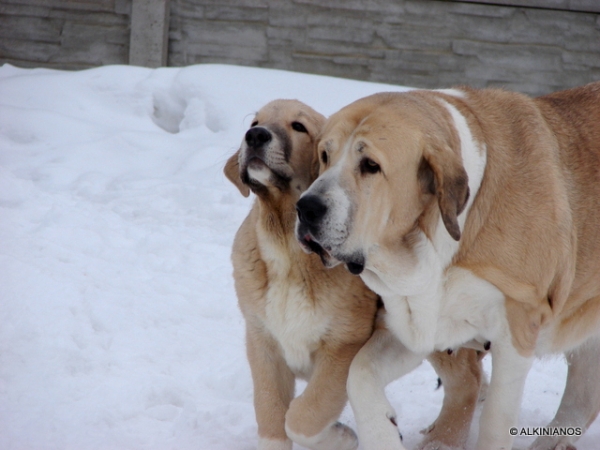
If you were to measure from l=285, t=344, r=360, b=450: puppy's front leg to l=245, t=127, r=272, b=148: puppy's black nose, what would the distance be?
1.06 m

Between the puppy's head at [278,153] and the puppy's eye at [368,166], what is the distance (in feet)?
1.75

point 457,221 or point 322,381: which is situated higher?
point 457,221

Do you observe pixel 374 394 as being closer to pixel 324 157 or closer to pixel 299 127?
pixel 324 157

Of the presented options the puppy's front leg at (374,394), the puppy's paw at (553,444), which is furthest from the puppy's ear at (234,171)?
the puppy's paw at (553,444)

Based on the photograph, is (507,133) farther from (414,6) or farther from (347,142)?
(414,6)

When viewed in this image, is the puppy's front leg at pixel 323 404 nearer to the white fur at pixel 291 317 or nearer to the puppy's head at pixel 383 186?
the white fur at pixel 291 317

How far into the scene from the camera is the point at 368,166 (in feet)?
9.98

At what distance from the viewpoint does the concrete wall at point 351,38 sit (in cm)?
968

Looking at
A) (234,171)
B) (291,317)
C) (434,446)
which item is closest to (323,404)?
(291,317)

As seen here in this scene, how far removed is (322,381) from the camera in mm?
3531

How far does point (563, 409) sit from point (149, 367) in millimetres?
2446

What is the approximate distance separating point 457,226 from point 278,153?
103cm

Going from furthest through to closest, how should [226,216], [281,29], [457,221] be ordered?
1. [281,29]
2. [226,216]
3. [457,221]

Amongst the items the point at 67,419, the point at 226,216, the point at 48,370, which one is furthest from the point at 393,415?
the point at 226,216
